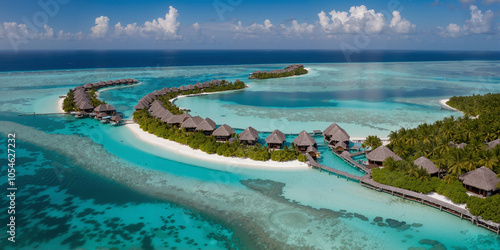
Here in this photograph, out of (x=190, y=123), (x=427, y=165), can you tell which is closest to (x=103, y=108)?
(x=190, y=123)

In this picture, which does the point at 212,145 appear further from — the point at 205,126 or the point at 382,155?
the point at 382,155

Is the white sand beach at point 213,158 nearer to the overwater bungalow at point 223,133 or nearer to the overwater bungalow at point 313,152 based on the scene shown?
the overwater bungalow at point 313,152

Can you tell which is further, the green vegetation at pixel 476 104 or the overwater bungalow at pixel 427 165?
the green vegetation at pixel 476 104

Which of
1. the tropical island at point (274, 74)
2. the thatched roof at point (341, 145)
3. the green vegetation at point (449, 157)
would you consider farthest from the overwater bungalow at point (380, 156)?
the tropical island at point (274, 74)

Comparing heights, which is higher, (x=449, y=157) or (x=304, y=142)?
(x=449, y=157)

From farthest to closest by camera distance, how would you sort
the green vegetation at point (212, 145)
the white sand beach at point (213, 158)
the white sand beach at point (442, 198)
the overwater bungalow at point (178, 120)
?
the overwater bungalow at point (178, 120) → the green vegetation at point (212, 145) → the white sand beach at point (213, 158) → the white sand beach at point (442, 198)

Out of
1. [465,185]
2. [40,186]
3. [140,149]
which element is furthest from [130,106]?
[465,185]

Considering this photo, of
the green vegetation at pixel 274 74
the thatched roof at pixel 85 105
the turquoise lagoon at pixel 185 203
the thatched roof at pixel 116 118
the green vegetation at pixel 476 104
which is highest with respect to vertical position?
the green vegetation at pixel 274 74

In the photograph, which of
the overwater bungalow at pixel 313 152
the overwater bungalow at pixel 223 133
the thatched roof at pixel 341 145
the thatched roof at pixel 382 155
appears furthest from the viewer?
the overwater bungalow at pixel 223 133
